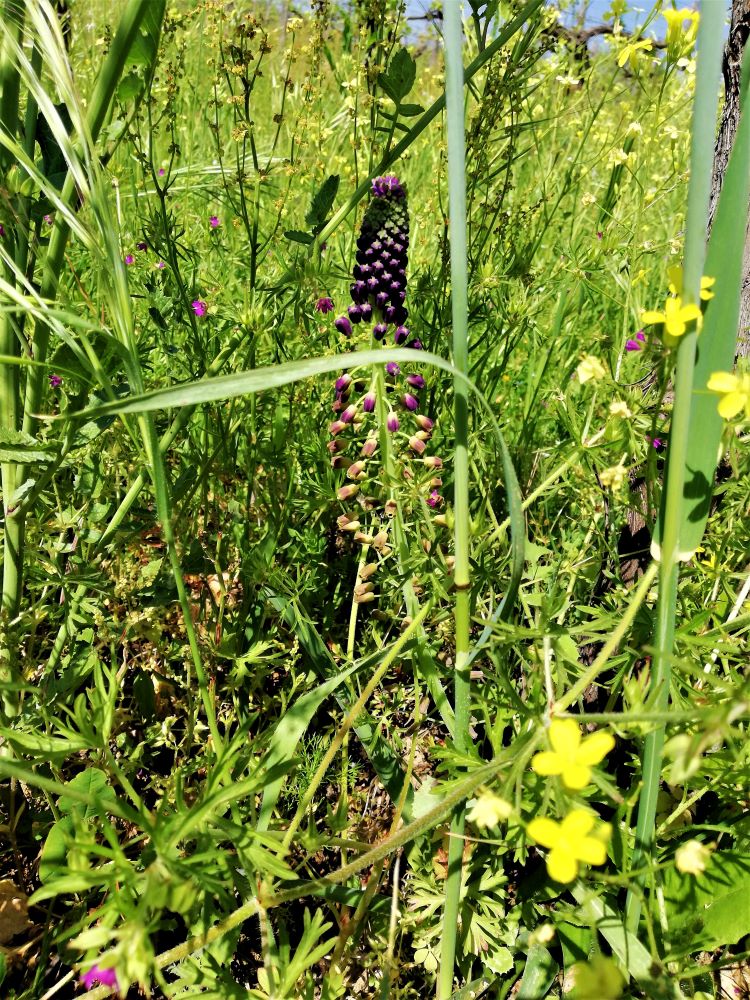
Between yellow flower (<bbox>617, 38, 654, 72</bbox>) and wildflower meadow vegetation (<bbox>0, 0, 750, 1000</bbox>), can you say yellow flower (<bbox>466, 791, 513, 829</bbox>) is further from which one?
yellow flower (<bbox>617, 38, 654, 72</bbox>)

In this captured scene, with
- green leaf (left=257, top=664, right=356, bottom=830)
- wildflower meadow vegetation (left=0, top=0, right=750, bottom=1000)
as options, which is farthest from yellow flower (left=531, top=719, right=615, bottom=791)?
green leaf (left=257, top=664, right=356, bottom=830)

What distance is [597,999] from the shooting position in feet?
2.13

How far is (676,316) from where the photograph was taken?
0.81 m

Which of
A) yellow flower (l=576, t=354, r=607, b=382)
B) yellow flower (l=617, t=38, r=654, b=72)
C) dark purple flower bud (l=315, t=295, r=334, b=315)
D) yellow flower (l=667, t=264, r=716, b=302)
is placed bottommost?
dark purple flower bud (l=315, t=295, r=334, b=315)

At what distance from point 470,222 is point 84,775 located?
4.46ft

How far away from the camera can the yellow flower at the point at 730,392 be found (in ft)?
2.55

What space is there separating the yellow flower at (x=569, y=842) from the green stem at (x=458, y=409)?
27cm

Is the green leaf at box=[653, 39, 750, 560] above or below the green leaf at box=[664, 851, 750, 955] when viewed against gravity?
above

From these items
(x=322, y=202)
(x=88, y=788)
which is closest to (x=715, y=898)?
(x=88, y=788)

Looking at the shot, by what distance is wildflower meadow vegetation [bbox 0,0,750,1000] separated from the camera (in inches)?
33.0

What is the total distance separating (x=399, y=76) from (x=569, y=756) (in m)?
1.14

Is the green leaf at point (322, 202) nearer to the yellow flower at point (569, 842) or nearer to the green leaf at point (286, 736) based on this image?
the green leaf at point (286, 736)

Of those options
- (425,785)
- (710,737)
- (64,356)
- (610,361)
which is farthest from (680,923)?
(64,356)

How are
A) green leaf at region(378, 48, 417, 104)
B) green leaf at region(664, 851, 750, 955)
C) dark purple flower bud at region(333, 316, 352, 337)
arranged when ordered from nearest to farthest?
green leaf at region(664, 851, 750, 955), green leaf at region(378, 48, 417, 104), dark purple flower bud at region(333, 316, 352, 337)
